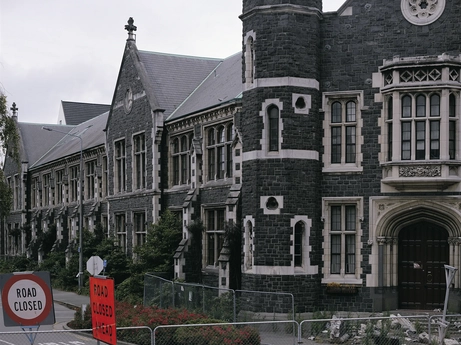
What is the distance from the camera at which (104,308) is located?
35.2 feet

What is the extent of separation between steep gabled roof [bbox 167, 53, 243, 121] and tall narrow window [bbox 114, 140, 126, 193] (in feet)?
17.9

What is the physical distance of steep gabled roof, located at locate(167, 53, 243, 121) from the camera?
31281mm

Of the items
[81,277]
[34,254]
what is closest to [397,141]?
[81,277]

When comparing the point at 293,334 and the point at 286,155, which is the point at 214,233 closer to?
the point at 286,155

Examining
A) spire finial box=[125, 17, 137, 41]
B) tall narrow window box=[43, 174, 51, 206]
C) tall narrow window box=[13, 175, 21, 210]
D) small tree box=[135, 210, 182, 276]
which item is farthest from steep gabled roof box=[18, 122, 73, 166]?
small tree box=[135, 210, 182, 276]

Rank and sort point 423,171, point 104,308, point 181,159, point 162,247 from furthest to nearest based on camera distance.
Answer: point 181,159, point 162,247, point 423,171, point 104,308

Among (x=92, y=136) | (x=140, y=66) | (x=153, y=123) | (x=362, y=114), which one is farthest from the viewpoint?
(x=92, y=136)

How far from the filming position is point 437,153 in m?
23.7

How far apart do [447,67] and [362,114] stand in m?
3.02

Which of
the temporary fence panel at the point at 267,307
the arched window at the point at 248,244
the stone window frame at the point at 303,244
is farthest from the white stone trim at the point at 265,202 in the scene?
the temporary fence panel at the point at 267,307

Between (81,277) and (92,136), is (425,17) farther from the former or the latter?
(92,136)

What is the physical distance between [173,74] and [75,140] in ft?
63.9

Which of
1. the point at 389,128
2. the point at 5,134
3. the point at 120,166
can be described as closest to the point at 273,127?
the point at 389,128

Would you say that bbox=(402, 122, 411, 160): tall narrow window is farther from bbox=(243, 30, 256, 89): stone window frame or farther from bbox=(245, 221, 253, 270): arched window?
bbox=(245, 221, 253, 270): arched window
